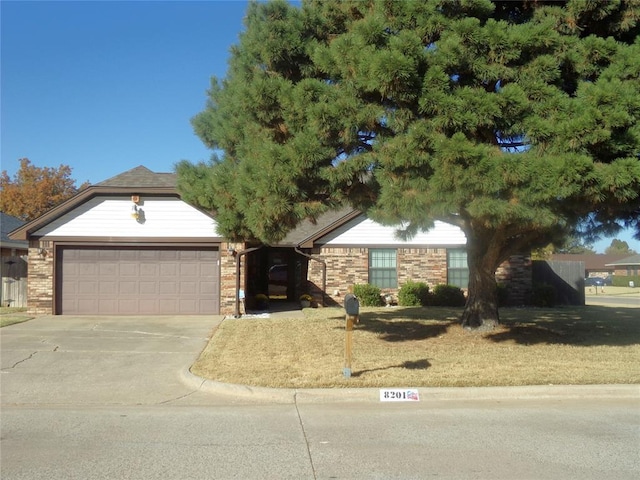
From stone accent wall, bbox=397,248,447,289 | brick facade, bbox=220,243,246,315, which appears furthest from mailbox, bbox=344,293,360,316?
stone accent wall, bbox=397,248,447,289

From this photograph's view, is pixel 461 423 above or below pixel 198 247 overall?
below

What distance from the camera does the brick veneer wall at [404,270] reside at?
2153 centimetres

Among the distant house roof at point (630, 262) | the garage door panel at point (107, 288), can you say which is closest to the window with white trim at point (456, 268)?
the garage door panel at point (107, 288)

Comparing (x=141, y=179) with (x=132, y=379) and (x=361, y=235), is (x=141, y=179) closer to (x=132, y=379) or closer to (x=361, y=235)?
(x=361, y=235)

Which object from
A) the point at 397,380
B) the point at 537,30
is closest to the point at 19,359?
the point at 397,380

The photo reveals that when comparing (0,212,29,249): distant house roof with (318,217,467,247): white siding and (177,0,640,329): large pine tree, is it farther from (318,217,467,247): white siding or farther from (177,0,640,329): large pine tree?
(177,0,640,329): large pine tree

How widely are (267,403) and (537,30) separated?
266 inches

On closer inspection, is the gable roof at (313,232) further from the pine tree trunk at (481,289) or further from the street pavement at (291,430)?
the street pavement at (291,430)

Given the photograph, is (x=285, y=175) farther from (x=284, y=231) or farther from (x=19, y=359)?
(x=19, y=359)

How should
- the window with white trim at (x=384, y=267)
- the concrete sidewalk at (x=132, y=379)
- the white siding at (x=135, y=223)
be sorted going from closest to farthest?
the concrete sidewalk at (x=132, y=379), the white siding at (x=135, y=223), the window with white trim at (x=384, y=267)

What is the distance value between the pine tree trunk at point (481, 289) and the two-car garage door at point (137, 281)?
815 centimetres

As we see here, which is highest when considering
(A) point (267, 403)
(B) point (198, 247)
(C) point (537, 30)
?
(C) point (537, 30)

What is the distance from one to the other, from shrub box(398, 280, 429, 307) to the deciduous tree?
117 ft

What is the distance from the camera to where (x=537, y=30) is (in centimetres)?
911
